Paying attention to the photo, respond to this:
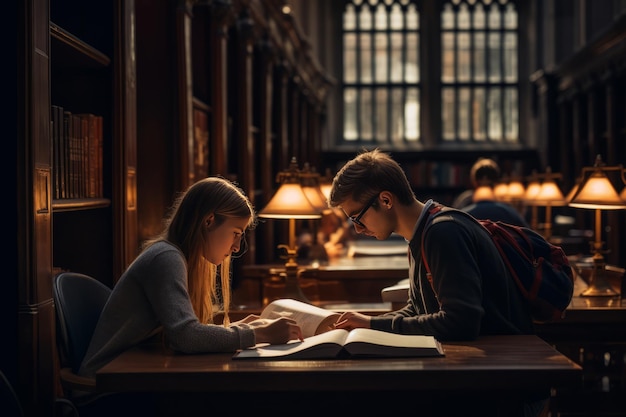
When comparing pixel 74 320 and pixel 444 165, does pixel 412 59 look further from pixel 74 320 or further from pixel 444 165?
pixel 74 320

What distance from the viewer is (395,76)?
48.2ft

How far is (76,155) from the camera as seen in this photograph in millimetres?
3285

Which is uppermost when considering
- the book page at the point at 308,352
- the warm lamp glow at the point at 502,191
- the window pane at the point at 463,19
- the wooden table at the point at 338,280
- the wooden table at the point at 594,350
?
the window pane at the point at 463,19

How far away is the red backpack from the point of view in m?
2.72

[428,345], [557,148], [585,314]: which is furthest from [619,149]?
[428,345]

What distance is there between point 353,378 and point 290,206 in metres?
2.01

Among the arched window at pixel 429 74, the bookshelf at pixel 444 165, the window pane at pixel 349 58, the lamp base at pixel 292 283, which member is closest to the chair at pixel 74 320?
the lamp base at pixel 292 283

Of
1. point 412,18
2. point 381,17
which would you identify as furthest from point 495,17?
point 381,17

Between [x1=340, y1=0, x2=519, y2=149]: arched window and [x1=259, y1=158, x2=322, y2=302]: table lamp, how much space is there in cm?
1033

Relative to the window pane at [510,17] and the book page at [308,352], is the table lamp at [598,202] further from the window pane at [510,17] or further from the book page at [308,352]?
the window pane at [510,17]

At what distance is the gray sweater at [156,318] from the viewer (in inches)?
97.1

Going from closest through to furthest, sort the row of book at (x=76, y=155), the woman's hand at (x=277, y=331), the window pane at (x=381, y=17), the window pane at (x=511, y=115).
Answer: the woman's hand at (x=277, y=331), the row of book at (x=76, y=155), the window pane at (x=511, y=115), the window pane at (x=381, y=17)

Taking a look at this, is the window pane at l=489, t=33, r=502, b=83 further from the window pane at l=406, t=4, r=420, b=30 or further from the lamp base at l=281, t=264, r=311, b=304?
the lamp base at l=281, t=264, r=311, b=304

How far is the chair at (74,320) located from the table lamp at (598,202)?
2397 mm
